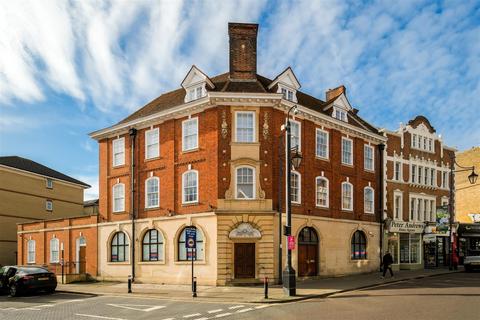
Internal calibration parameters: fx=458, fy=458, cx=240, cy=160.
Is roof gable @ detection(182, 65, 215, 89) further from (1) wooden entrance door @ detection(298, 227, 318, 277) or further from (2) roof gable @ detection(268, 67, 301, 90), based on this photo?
(1) wooden entrance door @ detection(298, 227, 318, 277)

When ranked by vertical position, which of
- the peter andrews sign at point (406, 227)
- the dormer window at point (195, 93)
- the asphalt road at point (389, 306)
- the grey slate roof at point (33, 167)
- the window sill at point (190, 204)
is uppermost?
the dormer window at point (195, 93)

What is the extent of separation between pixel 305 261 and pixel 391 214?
35.3 ft

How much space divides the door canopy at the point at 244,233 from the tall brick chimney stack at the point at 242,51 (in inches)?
345

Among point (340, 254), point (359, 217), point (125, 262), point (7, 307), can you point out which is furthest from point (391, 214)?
point (7, 307)

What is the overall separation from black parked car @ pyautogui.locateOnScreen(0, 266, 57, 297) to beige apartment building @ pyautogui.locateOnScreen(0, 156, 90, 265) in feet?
66.5

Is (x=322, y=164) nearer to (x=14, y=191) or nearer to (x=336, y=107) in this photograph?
(x=336, y=107)

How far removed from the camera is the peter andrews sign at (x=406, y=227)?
1337 inches

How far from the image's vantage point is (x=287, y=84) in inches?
1078

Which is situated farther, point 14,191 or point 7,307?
point 14,191

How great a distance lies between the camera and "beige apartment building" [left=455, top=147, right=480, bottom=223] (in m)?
Answer: 54.6

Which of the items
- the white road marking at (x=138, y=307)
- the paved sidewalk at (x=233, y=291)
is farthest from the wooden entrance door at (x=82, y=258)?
the white road marking at (x=138, y=307)

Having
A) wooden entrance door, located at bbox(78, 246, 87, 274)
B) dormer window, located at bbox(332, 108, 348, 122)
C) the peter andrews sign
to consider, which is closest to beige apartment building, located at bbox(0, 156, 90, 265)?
wooden entrance door, located at bbox(78, 246, 87, 274)

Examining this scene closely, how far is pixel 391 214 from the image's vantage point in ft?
113

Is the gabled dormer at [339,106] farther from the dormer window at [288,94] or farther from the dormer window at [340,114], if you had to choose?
the dormer window at [288,94]
